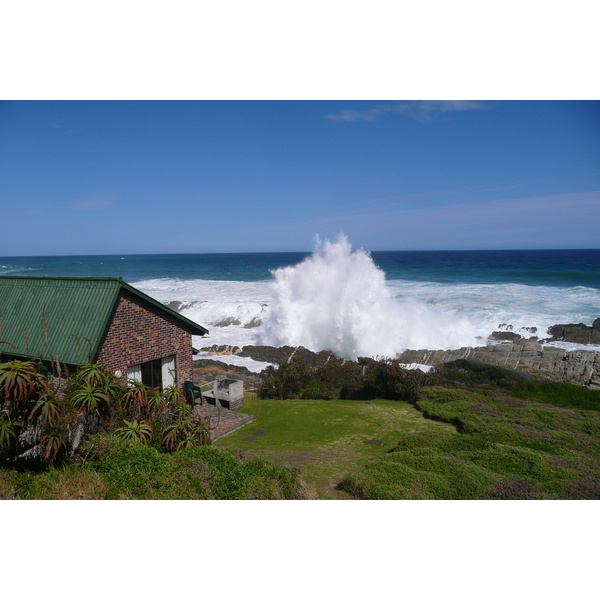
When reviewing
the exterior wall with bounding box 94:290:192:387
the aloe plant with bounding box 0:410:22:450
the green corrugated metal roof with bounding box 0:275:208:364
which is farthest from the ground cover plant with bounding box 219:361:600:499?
the aloe plant with bounding box 0:410:22:450

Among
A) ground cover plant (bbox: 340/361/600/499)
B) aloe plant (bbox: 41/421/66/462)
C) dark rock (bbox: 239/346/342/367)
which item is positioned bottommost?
dark rock (bbox: 239/346/342/367)

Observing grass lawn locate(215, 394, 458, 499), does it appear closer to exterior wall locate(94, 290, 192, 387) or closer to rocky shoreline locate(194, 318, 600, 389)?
exterior wall locate(94, 290, 192, 387)

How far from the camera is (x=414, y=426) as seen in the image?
37.4 ft

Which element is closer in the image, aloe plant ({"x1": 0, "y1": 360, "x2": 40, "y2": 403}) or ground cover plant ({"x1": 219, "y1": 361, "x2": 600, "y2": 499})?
aloe plant ({"x1": 0, "y1": 360, "x2": 40, "y2": 403})

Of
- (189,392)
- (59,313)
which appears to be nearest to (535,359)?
(189,392)

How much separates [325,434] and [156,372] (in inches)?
190

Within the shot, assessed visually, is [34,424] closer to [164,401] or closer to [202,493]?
[164,401]

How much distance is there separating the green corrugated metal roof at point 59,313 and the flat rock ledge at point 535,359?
52.7ft

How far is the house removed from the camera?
904 centimetres

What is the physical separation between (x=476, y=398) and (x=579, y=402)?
353 cm

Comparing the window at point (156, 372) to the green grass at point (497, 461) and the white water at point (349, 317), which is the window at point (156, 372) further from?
the white water at point (349, 317)

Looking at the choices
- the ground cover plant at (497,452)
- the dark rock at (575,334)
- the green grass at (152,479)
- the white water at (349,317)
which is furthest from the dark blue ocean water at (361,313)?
the green grass at (152,479)

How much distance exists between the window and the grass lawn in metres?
2.30

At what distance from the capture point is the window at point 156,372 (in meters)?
10.4
